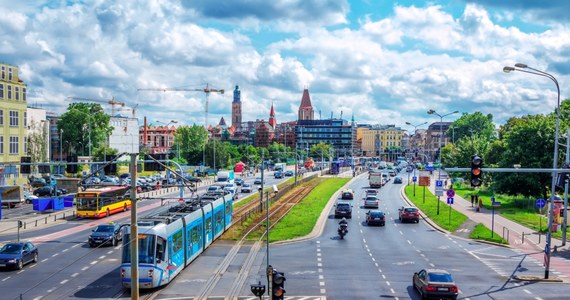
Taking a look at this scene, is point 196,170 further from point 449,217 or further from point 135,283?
point 135,283

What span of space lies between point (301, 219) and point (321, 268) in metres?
21.3

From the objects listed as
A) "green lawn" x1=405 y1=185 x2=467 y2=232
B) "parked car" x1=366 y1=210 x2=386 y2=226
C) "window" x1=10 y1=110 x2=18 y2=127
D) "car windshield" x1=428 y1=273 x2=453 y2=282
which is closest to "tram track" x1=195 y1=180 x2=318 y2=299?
"parked car" x1=366 y1=210 x2=386 y2=226

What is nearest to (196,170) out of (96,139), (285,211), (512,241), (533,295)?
(96,139)

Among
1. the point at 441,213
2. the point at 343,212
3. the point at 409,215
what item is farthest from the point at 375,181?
the point at 409,215

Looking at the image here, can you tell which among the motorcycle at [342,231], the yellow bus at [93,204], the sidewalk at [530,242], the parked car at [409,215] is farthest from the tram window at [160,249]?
the parked car at [409,215]

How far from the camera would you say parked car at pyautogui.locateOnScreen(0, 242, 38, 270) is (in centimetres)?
3169

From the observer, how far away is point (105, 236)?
39.2 metres

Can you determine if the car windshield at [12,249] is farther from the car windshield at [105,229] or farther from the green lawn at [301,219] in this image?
the green lawn at [301,219]

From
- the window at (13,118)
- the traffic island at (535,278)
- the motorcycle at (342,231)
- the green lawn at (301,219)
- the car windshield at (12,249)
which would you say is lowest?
the traffic island at (535,278)

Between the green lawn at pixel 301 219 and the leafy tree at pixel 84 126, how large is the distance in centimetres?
6706

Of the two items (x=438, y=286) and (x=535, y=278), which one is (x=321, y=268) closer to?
(x=438, y=286)

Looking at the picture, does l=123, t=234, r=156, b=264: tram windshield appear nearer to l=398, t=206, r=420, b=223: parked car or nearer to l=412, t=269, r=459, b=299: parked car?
l=412, t=269, r=459, b=299: parked car

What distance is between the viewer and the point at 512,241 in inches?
1703

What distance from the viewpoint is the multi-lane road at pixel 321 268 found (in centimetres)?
2729
